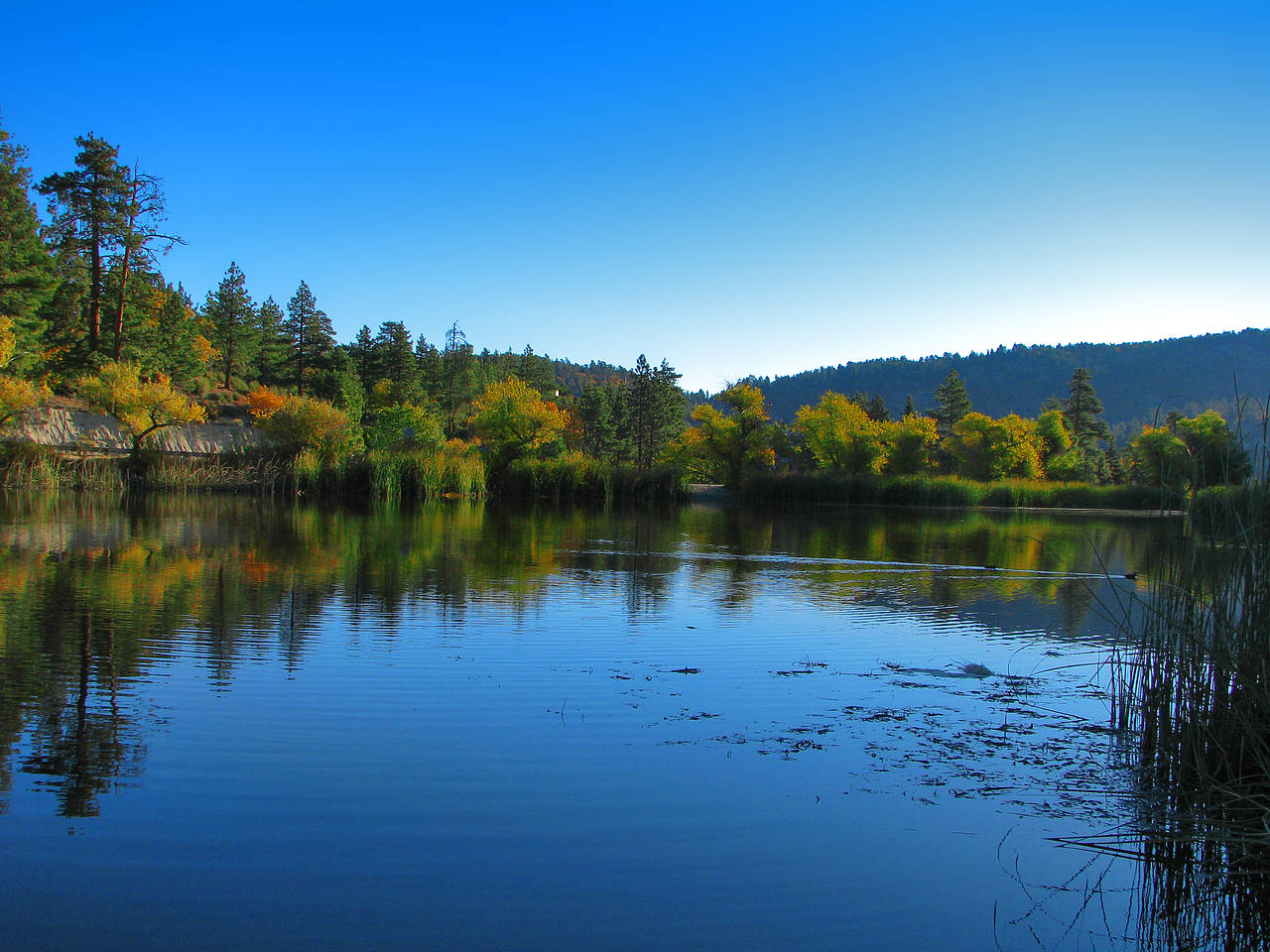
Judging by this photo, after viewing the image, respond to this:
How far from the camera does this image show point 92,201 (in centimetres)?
4741

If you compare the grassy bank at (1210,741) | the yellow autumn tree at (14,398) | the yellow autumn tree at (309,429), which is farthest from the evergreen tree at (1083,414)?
the grassy bank at (1210,741)

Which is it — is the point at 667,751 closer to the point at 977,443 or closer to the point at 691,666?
the point at 691,666

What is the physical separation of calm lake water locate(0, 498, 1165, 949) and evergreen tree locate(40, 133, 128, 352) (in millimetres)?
44150

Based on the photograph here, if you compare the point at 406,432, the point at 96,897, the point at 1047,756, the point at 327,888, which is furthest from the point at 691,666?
the point at 406,432

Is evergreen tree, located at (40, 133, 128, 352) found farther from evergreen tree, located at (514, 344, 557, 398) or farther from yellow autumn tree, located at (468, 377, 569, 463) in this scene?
evergreen tree, located at (514, 344, 557, 398)

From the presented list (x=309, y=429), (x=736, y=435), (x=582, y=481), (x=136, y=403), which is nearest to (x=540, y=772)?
(x=309, y=429)

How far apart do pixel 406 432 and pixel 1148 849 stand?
4658cm

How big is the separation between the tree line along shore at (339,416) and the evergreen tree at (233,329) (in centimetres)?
17

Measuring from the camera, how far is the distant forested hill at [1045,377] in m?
136

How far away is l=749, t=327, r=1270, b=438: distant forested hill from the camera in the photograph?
136 metres

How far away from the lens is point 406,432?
4822 cm

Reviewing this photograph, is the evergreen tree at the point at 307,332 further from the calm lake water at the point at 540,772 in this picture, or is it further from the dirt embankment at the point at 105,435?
the calm lake water at the point at 540,772

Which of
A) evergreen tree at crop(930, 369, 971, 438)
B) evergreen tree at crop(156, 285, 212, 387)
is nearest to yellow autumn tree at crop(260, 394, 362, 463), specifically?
evergreen tree at crop(156, 285, 212, 387)

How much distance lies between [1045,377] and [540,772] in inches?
7211
